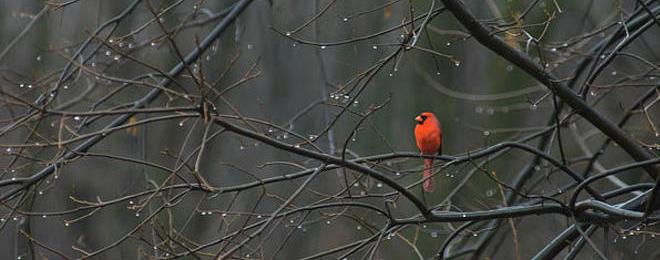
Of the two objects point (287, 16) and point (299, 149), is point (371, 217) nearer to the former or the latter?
point (287, 16)

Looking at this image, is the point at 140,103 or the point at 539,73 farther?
the point at 140,103

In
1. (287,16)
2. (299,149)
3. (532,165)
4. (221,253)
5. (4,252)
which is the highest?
(287,16)

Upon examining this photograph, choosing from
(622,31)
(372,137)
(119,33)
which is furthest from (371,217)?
(622,31)

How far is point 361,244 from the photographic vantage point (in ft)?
14.5

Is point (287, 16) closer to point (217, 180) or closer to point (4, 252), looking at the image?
point (217, 180)

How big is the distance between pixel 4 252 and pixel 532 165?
7112mm

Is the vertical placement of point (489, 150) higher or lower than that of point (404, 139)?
lower

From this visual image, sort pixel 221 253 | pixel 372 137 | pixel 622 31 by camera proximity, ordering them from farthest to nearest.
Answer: pixel 372 137 → pixel 622 31 → pixel 221 253

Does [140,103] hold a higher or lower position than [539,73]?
higher

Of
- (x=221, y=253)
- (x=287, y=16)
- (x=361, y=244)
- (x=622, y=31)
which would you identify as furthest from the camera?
(x=287, y=16)

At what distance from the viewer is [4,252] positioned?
447 inches

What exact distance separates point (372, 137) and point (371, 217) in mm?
897

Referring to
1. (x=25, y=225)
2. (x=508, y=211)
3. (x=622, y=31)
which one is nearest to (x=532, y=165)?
(x=622, y=31)

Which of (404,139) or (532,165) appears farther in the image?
(404,139)
